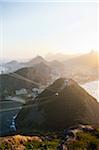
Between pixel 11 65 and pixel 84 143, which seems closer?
pixel 84 143

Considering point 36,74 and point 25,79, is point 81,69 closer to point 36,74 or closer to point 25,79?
point 36,74

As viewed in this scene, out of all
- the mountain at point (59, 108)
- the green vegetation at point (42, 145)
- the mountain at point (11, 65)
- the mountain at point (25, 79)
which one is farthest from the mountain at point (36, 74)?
the green vegetation at point (42, 145)

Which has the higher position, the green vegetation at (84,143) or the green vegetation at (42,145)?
the green vegetation at (84,143)

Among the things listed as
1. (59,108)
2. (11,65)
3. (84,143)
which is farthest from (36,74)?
(84,143)

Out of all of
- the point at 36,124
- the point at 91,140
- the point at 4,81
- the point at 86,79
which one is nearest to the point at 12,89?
the point at 4,81

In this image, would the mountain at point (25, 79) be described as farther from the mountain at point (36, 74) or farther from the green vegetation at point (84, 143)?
the green vegetation at point (84, 143)

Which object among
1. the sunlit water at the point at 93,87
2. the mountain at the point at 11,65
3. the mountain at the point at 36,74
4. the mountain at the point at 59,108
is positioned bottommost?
the mountain at the point at 59,108

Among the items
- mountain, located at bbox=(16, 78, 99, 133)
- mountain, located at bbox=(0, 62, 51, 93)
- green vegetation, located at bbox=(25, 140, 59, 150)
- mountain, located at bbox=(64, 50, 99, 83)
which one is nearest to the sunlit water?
mountain, located at bbox=(64, 50, 99, 83)

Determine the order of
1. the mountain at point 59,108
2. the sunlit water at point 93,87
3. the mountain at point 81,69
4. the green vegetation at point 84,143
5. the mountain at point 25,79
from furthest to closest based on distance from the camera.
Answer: the mountain at point 25,79
the mountain at point 59,108
the mountain at point 81,69
the sunlit water at point 93,87
the green vegetation at point 84,143

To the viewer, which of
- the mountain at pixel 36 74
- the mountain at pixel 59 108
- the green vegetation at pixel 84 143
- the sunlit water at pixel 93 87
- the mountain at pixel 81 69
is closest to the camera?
the green vegetation at pixel 84 143
